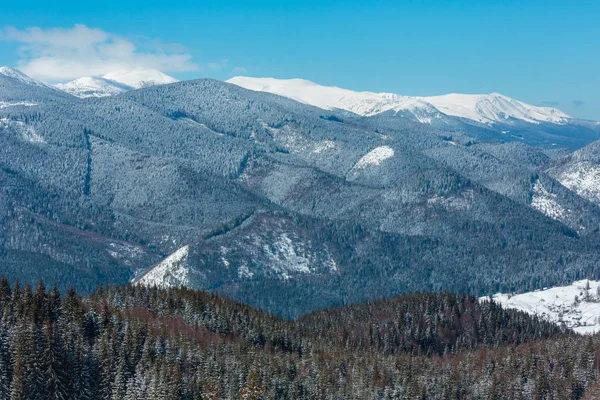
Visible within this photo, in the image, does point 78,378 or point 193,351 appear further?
point 193,351

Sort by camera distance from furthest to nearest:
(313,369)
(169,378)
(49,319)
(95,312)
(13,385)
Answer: (313,369)
(95,312)
(49,319)
(169,378)
(13,385)

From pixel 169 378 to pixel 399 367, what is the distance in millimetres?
62870

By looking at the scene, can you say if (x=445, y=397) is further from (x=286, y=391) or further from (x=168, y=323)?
(x=168, y=323)

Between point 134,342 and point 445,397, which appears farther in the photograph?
point 445,397

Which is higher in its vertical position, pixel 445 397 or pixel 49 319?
pixel 49 319

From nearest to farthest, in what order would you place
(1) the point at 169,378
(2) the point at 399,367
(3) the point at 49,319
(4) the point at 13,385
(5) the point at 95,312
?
(4) the point at 13,385
(1) the point at 169,378
(3) the point at 49,319
(5) the point at 95,312
(2) the point at 399,367

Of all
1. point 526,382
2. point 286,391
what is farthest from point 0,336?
point 526,382

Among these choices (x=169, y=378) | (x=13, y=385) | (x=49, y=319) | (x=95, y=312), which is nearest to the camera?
(x=13, y=385)

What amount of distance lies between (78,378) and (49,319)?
51.2 feet

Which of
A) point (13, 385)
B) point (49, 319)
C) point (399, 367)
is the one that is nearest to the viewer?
point (13, 385)

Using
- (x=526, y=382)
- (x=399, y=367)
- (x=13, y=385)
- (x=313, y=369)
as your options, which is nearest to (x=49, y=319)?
(x=13, y=385)

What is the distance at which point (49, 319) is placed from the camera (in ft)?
533

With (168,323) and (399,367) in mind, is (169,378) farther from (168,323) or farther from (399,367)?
(399,367)

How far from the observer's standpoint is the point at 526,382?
194750 millimetres
